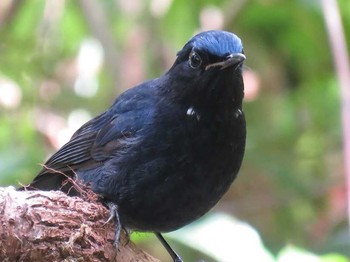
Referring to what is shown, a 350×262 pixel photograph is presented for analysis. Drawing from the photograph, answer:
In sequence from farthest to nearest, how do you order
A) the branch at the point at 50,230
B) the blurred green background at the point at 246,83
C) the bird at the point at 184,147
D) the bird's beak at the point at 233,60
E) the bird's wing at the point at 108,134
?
the blurred green background at the point at 246,83, the bird's wing at the point at 108,134, the bird at the point at 184,147, the bird's beak at the point at 233,60, the branch at the point at 50,230

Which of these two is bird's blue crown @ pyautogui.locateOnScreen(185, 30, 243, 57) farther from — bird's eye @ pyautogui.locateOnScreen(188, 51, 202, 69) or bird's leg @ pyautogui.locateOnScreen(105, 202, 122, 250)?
bird's leg @ pyautogui.locateOnScreen(105, 202, 122, 250)

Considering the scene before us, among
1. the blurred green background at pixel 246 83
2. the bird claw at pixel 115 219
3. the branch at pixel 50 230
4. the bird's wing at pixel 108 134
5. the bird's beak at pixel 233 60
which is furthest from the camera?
the blurred green background at pixel 246 83

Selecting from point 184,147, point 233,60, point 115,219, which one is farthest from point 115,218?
point 233,60

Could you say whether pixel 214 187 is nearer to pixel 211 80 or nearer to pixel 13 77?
pixel 211 80

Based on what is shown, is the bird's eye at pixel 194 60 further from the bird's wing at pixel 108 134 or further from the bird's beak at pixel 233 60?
the bird's wing at pixel 108 134

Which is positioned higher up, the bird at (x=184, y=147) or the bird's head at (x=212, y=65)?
the bird's head at (x=212, y=65)

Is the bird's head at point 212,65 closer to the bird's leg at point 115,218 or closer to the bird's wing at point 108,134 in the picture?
the bird's wing at point 108,134

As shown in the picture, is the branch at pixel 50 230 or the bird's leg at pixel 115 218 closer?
the branch at pixel 50 230

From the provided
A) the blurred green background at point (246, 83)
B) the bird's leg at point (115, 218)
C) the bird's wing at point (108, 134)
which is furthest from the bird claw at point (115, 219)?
the blurred green background at point (246, 83)
